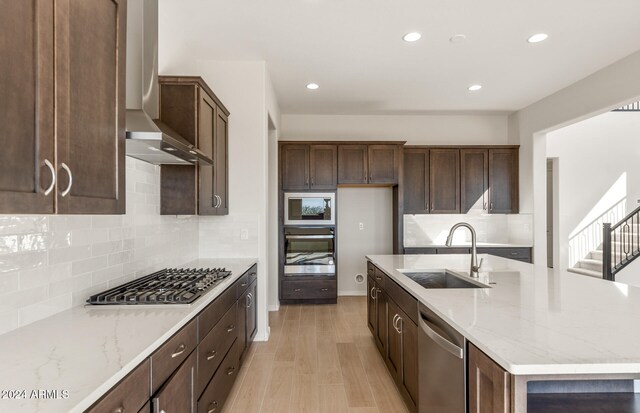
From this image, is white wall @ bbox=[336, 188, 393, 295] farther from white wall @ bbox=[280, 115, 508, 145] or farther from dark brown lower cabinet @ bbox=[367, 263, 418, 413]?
dark brown lower cabinet @ bbox=[367, 263, 418, 413]

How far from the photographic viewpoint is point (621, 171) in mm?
6387

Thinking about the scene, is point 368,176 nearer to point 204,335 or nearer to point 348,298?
point 348,298

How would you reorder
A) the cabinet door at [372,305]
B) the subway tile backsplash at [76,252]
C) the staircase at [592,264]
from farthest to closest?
the staircase at [592,264], the cabinet door at [372,305], the subway tile backsplash at [76,252]

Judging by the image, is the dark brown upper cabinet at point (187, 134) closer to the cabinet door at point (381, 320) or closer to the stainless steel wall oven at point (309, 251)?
the cabinet door at point (381, 320)

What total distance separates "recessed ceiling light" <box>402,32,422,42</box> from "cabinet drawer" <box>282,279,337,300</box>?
3142 mm

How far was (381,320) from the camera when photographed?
293cm

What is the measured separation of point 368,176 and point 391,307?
2634 millimetres

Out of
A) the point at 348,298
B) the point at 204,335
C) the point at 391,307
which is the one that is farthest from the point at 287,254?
the point at 204,335

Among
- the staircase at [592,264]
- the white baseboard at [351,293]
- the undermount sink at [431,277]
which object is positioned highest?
the undermount sink at [431,277]

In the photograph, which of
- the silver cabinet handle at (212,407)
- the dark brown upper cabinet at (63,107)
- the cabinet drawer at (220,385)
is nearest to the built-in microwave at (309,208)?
the cabinet drawer at (220,385)

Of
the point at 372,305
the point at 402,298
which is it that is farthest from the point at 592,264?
the point at 402,298

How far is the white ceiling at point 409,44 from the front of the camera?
102 inches

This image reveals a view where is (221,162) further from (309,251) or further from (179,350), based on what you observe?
(179,350)

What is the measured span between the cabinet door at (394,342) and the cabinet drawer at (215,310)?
1.17 meters
